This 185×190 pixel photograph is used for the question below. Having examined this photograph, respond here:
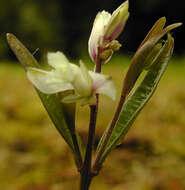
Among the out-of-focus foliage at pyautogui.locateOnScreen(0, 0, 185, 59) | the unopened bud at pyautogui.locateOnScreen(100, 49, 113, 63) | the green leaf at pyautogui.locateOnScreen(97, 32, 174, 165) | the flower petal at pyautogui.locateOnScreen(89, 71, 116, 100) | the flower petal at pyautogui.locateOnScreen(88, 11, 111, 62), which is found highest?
the flower petal at pyautogui.locateOnScreen(88, 11, 111, 62)

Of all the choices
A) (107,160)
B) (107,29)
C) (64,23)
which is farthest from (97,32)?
(64,23)

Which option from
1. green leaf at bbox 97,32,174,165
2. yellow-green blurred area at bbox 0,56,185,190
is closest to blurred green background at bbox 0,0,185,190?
yellow-green blurred area at bbox 0,56,185,190

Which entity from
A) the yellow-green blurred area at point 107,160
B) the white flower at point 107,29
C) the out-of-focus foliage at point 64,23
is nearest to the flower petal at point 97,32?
the white flower at point 107,29

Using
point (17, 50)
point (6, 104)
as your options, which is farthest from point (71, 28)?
point (17, 50)

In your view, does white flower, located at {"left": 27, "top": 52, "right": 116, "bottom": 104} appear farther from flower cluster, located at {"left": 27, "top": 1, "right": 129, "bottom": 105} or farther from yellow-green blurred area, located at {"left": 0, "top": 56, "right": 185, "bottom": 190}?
yellow-green blurred area, located at {"left": 0, "top": 56, "right": 185, "bottom": 190}

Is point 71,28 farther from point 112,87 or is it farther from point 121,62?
point 112,87

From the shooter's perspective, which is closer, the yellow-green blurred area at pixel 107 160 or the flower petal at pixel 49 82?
the flower petal at pixel 49 82

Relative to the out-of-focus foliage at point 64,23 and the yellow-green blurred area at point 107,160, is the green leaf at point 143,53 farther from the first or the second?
the out-of-focus foliage at point 64,23
